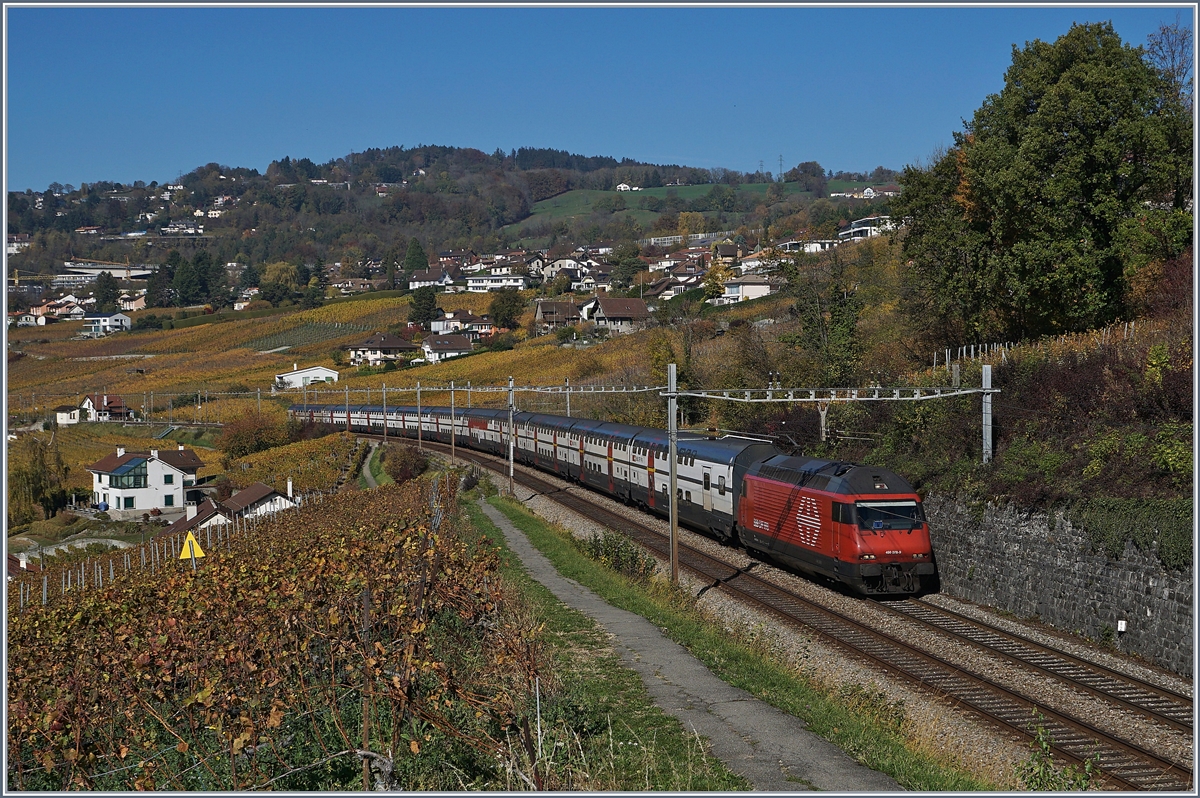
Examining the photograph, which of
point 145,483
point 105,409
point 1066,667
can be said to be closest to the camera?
point 1066,667

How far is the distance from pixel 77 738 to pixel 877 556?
19.2m

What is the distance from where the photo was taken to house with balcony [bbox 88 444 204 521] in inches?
3150

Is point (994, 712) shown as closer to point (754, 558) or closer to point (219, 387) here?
point (754, 558)

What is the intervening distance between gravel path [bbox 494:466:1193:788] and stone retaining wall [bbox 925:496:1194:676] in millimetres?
446

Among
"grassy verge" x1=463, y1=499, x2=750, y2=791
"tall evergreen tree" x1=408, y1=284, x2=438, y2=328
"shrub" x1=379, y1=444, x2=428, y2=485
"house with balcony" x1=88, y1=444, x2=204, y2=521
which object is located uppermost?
"tall evergreen tree" x1=408, y1=284, x2=438, y2=328

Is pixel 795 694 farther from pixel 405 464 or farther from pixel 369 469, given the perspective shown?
pixel 369 469

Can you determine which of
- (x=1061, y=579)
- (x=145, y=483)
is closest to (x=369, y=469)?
(x=145, y=483)

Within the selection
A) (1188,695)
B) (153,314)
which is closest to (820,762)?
(1188,695)

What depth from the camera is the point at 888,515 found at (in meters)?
25.1

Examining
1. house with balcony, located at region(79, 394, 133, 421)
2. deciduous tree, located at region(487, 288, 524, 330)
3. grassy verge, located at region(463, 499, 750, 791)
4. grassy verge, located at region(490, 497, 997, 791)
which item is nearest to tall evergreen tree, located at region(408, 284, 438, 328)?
deciduous tree, located at region(487, 288, 524, 330)

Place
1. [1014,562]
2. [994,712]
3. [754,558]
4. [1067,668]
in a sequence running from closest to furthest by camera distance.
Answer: [994,712]
[1067,668]
[1014,562]
[754,558]

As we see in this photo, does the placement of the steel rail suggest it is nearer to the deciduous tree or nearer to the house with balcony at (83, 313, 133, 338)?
the deciduous tree

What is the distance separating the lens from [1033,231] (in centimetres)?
3897

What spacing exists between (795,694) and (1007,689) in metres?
4.87
